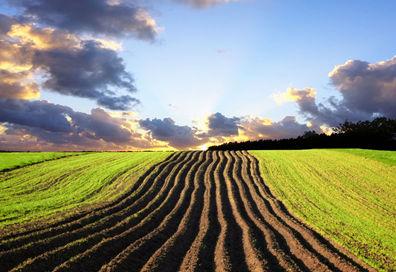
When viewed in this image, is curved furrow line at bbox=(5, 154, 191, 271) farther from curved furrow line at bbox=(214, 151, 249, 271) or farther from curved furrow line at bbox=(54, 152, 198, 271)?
curved furrow line at bbox=(214, 151, 249, 271)

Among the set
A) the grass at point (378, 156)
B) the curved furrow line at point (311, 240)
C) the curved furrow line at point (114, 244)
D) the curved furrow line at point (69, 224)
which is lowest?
the curved furrow line at point (311, 240)

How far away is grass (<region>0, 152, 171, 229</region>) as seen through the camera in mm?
13014

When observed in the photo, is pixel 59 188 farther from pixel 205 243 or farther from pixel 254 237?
pixel 254 237

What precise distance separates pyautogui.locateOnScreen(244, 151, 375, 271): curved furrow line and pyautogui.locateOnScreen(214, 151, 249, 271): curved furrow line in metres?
2.06

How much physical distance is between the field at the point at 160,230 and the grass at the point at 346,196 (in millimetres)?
836

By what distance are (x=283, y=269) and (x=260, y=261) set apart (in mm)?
688

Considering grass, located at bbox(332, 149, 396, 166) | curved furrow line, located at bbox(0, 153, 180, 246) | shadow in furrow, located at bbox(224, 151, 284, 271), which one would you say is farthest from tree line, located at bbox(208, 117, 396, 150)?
curved furrow line, located at bbox(0, 153, 180, 246)

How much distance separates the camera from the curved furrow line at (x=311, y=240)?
8734mm

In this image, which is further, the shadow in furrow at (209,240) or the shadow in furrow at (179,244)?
the shadow in furrow at (209,240)

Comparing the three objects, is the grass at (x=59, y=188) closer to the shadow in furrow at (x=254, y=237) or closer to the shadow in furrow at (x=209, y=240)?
the shadow in furrow at (x=209, y=240)

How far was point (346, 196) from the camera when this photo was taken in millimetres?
17094

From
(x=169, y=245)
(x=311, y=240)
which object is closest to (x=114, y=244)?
(x=169, y=245)

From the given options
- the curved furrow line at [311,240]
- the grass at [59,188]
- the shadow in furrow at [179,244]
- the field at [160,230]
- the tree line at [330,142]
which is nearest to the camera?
the shadow in furrow at [179,244]

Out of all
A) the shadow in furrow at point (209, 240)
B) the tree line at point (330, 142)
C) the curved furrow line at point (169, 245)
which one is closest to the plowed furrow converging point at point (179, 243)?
the curved furrow line at point (169, 245)
